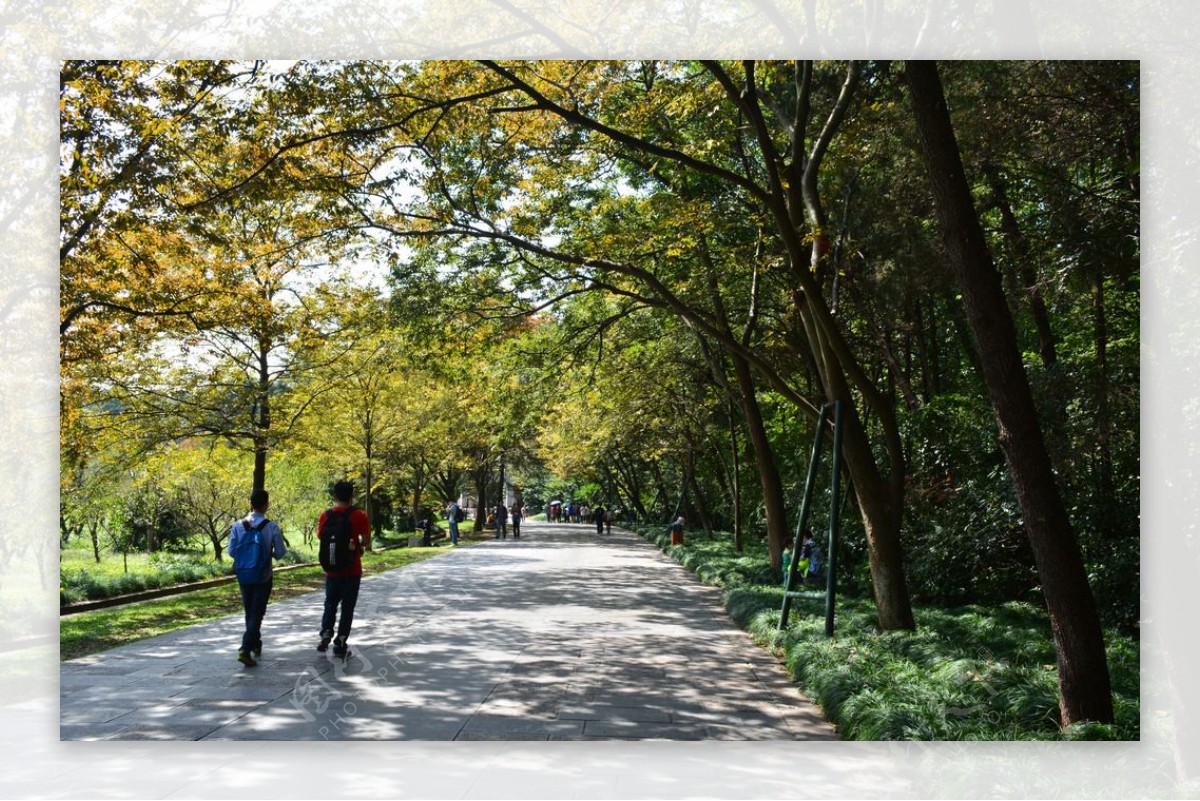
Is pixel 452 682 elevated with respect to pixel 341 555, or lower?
lower

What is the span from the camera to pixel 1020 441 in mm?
5504

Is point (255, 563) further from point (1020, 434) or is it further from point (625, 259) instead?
point (625, 259)

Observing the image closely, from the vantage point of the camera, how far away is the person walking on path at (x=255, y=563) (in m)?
7.57

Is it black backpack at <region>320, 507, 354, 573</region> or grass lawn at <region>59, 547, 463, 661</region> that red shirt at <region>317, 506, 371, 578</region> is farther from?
grass lawn at <region>59, 547, 463, 661</region>

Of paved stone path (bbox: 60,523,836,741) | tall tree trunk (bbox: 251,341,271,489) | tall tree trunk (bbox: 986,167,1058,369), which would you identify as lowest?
paved stone path (bbox: 60,523,836,741)

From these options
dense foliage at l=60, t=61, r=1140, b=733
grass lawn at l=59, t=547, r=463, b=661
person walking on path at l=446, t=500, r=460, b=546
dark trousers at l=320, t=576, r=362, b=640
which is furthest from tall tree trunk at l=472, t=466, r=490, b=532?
dark trousers at l=320, t=576, r=362, b=640

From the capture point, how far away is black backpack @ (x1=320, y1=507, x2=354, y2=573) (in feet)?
26.3

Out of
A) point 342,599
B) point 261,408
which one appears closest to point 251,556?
point 342,599

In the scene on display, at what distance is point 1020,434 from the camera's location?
552cm

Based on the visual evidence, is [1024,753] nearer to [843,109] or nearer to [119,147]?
[843,109]

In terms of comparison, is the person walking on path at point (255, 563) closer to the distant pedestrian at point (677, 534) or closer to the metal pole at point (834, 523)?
the metal pole at point (834, 523)

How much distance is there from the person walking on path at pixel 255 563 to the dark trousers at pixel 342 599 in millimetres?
608

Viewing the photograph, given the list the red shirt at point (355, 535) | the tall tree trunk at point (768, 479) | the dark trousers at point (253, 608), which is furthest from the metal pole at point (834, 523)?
the tall tree trunk at point (768, 479)

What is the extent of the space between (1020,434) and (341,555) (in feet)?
18.5
